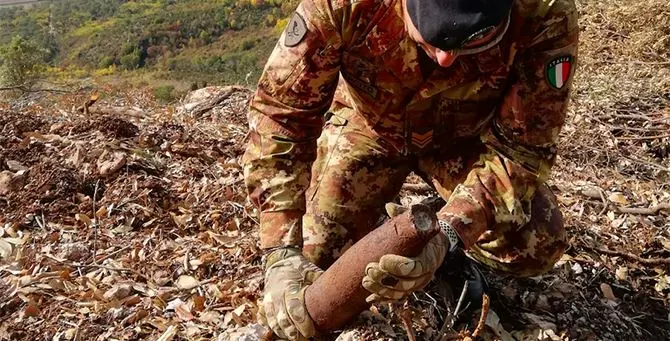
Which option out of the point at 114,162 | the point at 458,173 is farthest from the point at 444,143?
the point at 114,162

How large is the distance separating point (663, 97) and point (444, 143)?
2.90 meters

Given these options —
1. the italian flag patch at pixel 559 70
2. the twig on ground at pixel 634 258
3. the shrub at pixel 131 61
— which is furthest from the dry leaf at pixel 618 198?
the shrub at pixel 131 61

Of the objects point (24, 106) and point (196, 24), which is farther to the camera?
point (196, 24)

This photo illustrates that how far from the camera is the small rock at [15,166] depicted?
9.75ft

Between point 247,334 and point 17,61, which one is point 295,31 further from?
point 17,61

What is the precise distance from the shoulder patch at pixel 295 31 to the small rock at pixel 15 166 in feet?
5.22

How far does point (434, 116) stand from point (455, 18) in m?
0.68

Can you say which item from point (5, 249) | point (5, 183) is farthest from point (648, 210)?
point (5, 183)

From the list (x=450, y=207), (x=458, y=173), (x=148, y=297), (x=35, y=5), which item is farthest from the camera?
(x=35, y=5)

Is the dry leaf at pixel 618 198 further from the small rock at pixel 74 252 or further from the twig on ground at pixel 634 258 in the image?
the small rock at pixel 74 252

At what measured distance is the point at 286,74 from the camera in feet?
6.88

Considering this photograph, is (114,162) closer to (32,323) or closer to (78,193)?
(78,193)

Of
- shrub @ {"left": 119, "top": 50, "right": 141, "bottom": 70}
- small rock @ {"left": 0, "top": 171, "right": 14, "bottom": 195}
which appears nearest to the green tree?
small rock @ {"left": 0, "top": 171, "right": 14, "bottom": 195}

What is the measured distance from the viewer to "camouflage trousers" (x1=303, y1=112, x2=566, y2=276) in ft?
7.63
